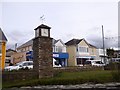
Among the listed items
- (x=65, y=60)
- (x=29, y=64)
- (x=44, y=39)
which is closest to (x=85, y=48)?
(x=65, y=60)

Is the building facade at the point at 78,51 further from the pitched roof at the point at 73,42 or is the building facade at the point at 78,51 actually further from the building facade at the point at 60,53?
the building facade at the point at 60,53

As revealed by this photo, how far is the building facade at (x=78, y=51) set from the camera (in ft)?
206

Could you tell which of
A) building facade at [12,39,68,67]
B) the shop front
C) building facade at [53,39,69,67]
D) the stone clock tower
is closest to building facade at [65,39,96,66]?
building facade at [53,39,69,67]

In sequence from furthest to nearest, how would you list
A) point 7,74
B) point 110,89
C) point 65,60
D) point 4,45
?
point 65,60 → point 4,45 → point 7,74 → point 110,89

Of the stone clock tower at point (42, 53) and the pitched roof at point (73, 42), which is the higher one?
the pitched roof at point (73, 42)

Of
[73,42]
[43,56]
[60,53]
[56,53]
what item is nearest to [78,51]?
[73,42]

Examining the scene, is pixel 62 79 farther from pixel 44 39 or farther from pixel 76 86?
pixel 44 39

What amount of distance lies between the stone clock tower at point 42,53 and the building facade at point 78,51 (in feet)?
132

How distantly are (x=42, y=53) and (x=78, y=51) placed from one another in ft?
141

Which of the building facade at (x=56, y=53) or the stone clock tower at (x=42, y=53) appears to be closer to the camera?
the stone clock tower at (x=42, y=53)

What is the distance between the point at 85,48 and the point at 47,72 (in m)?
45.4

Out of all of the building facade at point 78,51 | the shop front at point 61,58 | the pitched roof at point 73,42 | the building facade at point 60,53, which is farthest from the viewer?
the pitched roof at point 73,42

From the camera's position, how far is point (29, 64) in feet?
113

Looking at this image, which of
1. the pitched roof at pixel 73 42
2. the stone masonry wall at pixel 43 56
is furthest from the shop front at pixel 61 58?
the stone masonry wall at pixel 43 56
